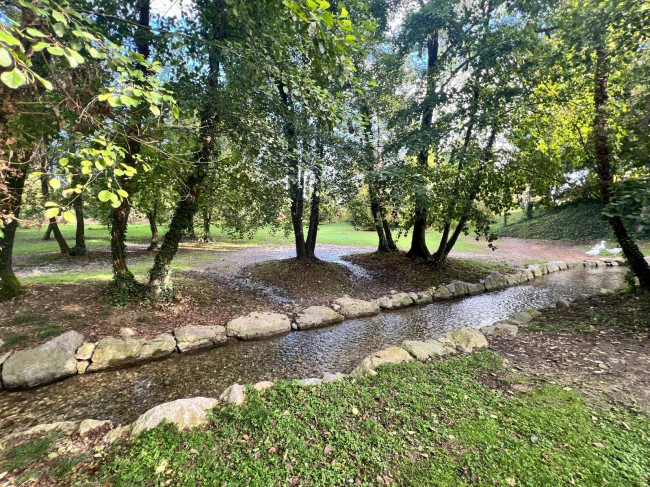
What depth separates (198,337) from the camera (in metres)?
5.49

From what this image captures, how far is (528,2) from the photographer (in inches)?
266

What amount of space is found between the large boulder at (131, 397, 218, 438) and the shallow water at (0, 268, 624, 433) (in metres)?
0.88

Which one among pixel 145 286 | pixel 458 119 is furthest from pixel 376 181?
pixel 145 286

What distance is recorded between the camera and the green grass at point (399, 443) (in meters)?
2.24

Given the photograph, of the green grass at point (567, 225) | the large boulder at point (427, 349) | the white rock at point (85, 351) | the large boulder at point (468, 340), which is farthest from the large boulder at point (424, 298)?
the green grass at point (567, 225)

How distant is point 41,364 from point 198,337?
2211mm

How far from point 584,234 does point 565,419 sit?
25881 millimetres

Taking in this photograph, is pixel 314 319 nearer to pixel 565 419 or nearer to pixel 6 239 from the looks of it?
pixel 565 419

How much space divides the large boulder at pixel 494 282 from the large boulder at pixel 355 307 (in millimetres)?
5025

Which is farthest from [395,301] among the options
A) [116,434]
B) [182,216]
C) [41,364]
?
[41,364]

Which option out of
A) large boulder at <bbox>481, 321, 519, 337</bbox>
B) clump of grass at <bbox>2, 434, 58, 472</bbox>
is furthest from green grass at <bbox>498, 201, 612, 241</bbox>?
clump of grass at <bbox>2, 434, 58, 472</bbox>

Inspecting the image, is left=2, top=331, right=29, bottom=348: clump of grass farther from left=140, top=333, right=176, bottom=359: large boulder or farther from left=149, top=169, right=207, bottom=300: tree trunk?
left=149, top=169, right=207, bottom=300: tree trunk

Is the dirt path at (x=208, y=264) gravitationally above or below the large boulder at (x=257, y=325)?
above

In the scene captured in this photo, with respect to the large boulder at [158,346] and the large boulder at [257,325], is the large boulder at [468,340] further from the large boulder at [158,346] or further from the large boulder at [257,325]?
the large boulder at [158,346]
